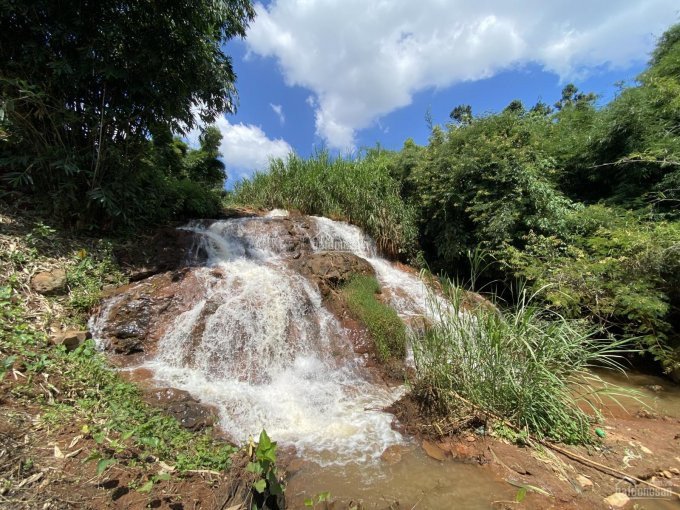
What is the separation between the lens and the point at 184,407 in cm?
342

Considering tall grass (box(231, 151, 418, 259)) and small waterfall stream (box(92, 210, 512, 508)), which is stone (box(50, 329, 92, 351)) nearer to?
small waterfall stream (box(92, 210, 512, 508))

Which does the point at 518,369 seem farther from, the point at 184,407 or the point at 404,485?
the point at 184,407

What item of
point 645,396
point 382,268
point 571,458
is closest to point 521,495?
point 571,458

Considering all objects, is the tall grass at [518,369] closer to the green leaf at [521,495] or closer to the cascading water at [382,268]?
the green leaf at [521,495]

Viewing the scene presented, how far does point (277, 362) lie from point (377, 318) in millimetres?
1805

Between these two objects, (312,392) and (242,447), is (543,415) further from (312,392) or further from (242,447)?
(242,447)

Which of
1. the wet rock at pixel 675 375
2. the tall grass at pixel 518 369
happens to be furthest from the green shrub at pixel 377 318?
the wet rock at pixel 675 375

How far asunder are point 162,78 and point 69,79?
4.26 feet

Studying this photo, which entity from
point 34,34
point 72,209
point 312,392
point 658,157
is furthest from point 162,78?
point 658,157

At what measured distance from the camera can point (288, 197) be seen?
10570 millimetres

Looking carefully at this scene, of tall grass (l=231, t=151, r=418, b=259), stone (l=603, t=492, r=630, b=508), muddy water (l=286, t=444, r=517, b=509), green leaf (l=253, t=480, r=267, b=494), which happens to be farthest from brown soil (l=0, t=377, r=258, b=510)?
tall grass (l=231, t=151, r=418, b=259)

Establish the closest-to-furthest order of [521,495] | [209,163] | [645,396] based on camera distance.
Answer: [521,495], [645,396], [209,163]

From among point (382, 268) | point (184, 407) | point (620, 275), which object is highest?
point (382, 268)

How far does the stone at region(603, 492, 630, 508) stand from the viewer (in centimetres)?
222
